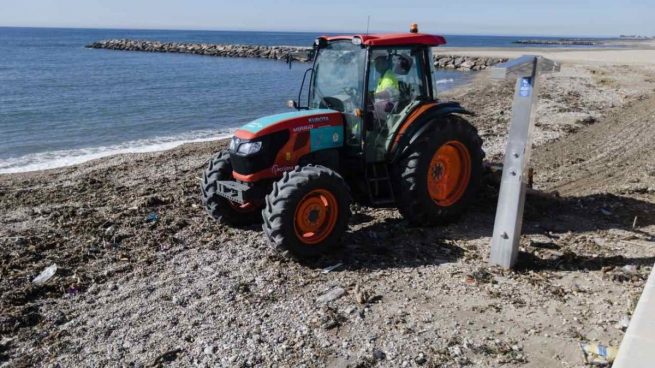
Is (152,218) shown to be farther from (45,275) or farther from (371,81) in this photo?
(371,81)

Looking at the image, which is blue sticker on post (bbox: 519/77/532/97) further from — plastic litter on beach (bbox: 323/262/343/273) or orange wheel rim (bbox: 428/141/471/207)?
plastic litter on beach (bbox: 323/262/343/273)

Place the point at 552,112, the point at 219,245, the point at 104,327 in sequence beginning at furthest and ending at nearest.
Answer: the point at 552,112, the point at 219,245, the point at 104,327

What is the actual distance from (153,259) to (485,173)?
4.43 metres

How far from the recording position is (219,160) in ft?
20.6

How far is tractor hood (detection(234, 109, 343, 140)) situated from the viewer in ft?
18.7

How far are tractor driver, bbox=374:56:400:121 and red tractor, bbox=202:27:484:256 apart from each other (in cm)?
1

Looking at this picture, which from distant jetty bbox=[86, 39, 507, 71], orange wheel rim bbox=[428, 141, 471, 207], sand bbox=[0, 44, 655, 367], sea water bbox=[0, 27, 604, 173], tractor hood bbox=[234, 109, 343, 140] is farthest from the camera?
distant jetty bbox=[86, 39, 507, 71]

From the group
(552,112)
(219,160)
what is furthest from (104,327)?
(552,112)

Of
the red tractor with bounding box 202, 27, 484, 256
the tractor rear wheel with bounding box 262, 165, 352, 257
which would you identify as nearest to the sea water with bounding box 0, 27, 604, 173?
the red tractor with bounding box 202, 27, 484, 256

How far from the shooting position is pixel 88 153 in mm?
13930

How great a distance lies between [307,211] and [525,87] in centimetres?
237

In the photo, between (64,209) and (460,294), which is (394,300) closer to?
(460,294)

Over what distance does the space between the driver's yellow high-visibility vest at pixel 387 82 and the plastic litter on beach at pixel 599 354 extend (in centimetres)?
335

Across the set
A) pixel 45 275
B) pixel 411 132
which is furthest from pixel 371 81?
pixel 45 275
